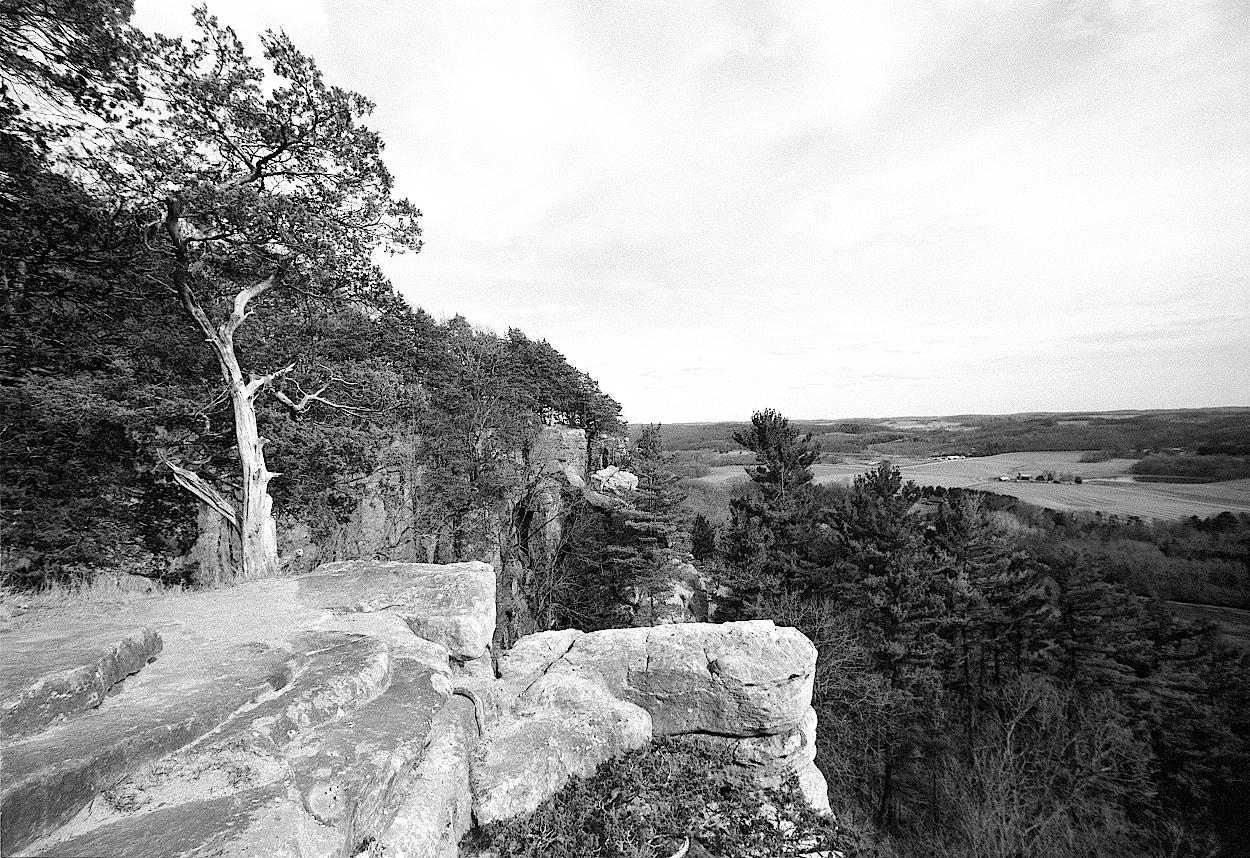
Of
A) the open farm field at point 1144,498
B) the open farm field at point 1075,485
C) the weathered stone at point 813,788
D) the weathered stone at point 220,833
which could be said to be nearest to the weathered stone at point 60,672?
the weathered stone at point 220,833

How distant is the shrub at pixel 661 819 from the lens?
479 centimetres

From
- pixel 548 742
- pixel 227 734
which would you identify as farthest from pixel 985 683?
pixel 227 734

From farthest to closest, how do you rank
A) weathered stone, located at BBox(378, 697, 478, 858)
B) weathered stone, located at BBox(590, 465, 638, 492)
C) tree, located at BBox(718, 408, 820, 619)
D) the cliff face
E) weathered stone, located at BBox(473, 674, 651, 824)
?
weathered stone, located at BBox(590, 465, 638, 492)
tree, located at BBox(718, 408, 820, 619)
weathered stone, located at BBox(473, 674, 651, 824)
weathered stone, located at BBox(378, 697, 478, 858)
the cliff face

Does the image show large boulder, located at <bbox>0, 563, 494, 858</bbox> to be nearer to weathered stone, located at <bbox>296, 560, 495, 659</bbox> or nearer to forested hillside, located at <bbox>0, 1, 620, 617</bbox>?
weathered stone, located at <bbox>296, 560, 495, 659</bbox>

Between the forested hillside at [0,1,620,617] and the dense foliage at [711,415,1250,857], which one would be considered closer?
the forested hillside at [0,1,620,617]

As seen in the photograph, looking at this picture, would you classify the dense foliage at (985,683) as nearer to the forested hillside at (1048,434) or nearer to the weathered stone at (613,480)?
the forested hillside at (1048,434)

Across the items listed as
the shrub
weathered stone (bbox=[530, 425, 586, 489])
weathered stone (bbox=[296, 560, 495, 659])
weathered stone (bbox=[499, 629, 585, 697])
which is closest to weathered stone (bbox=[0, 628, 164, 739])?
weathered stone (bbox=[296, 560, 495, 659])

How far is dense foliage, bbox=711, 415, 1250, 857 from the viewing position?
46.4 ft

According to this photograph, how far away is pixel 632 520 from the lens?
2091cm

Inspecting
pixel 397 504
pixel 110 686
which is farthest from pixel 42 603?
pixel 397 504

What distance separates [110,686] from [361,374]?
307 inches

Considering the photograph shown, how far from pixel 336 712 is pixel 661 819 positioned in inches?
147

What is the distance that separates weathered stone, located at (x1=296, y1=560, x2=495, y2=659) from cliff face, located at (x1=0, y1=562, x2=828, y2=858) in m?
0.03

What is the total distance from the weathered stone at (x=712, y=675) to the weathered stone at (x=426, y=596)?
178cm
